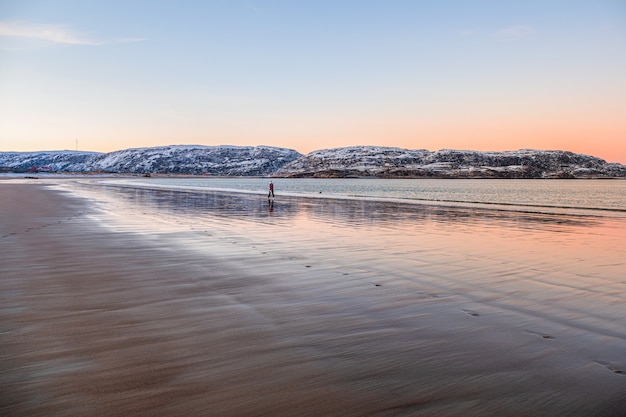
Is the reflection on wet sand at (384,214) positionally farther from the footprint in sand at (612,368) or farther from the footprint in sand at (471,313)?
the footprint in sand at (612,368)

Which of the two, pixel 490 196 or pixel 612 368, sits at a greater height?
pixel 612 368

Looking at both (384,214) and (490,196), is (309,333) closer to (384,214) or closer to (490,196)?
(384,214)

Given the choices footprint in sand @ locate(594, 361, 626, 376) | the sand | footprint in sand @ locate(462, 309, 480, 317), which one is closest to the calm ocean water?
the sand

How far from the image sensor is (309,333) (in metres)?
5.76

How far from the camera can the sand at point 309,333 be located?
13.0 ft

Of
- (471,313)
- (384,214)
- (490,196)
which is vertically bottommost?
(490,196)

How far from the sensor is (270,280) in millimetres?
9078

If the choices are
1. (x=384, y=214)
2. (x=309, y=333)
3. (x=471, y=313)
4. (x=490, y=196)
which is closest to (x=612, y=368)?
(x=471, y=313)

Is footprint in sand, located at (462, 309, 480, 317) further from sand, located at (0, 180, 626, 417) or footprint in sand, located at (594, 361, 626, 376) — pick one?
footprint in sand, located at (594, 361, 626, 376)

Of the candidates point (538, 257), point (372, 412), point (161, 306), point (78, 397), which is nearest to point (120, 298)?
point (161, 306)

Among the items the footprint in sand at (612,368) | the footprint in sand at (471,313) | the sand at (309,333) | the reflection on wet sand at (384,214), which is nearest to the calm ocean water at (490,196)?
the reflection on wet sand at (384,214)

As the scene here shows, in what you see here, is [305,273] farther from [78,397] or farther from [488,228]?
[488,228]

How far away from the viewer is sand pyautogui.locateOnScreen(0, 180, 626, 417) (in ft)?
13.0

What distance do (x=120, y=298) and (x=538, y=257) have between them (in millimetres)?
10180
